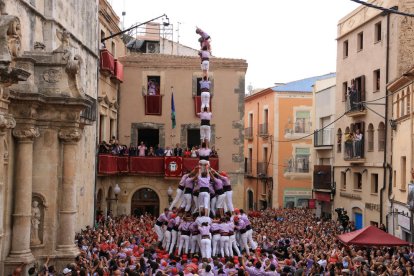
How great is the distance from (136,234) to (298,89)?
90.1ft

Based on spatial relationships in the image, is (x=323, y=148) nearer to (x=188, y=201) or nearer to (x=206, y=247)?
(x=188, y=201)

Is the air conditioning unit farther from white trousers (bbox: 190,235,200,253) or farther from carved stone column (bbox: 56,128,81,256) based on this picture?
carved stone column (bbox: 56,128,81,256)

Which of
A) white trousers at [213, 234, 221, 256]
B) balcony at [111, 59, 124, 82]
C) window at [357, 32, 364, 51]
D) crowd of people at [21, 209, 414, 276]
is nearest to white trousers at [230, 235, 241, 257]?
crowd of people at [21, 209, 414, 276]

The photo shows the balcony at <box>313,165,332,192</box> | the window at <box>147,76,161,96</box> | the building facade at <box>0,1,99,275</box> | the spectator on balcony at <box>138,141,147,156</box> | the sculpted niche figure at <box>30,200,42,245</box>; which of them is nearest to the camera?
the building facade at <box>0,1,99,275</box>

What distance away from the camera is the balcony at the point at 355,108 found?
34.5m

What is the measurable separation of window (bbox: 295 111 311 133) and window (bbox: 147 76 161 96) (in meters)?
15.2

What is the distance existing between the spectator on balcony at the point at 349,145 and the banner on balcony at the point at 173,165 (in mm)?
9419

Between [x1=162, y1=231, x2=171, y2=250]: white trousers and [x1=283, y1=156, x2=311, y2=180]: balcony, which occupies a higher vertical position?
[x1=283, y1=156, x2=311, y2=180]: balcony

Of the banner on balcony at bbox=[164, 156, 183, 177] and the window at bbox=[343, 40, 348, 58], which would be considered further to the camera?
the window at bbox=[343, 40, 348, 58]

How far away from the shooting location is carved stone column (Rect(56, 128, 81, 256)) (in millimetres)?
19031

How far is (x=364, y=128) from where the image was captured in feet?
114

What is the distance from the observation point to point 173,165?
1395 inches

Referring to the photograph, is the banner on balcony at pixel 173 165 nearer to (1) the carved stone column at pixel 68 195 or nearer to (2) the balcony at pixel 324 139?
(2) the balcony at pixel 324 139

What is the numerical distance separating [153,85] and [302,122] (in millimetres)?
15898
